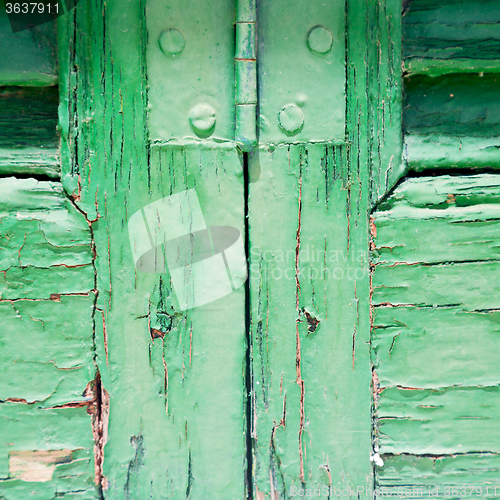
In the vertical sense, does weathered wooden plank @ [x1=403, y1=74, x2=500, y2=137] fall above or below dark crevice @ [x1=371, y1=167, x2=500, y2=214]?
above

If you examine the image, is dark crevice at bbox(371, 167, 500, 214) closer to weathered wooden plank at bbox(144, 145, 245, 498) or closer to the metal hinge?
the metal hinge

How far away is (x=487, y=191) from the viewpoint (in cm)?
70

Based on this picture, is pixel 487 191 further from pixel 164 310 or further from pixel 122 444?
pixel 122 444

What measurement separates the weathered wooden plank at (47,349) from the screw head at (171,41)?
48 cm

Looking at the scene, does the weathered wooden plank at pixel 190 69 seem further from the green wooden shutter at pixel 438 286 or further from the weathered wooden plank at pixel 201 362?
the green wooden shutter at pixel 438 286

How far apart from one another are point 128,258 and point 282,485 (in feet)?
1.76

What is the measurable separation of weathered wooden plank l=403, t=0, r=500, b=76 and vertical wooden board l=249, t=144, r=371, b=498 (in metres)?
0.24

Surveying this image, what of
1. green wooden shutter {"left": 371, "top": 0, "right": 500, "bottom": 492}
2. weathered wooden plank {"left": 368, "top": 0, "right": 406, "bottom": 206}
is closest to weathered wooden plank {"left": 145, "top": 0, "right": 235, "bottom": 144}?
weathered wooden plank {"left": 368, "top": 0, "right": 406, "bottom": 206}

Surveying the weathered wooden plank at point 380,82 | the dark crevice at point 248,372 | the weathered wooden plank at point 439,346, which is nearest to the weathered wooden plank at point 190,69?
the dark crevice at point 248,372

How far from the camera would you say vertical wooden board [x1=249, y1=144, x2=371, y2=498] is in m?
0.70

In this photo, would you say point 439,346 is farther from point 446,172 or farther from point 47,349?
point 47,349

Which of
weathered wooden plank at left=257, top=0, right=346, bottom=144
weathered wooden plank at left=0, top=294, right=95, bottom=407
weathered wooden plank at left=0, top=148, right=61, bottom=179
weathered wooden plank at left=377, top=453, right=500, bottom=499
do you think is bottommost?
weathered wooden plank at left=377, top=453, right=500, bottom=499

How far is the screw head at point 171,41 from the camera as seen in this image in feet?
2.19

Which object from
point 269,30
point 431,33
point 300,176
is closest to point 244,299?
point 300,176
